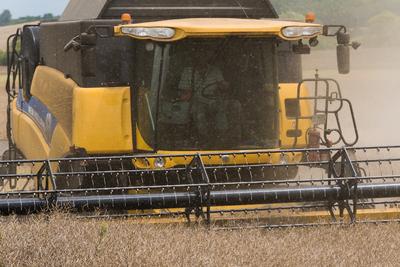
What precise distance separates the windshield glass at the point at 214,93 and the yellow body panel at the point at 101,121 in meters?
0.29

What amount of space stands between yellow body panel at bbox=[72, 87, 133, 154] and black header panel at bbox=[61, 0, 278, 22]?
2.95 feet

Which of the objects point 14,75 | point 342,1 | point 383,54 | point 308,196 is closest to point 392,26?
point 383,54

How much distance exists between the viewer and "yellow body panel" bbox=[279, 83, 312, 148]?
7359 millimetres

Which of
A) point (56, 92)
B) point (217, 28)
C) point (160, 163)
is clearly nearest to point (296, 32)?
point (217, 28)

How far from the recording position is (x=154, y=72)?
22.1ft

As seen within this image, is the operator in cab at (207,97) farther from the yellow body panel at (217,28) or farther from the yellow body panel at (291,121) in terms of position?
the yellow body panel at (291,121)

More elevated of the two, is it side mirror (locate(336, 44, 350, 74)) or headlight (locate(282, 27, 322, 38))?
headlight (locate(282, 27, 322, 38))

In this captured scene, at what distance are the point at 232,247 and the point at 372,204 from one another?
177cm

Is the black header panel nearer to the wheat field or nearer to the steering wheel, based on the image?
the steering wheel

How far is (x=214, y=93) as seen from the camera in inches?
265

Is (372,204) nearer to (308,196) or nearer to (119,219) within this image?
(308,196)

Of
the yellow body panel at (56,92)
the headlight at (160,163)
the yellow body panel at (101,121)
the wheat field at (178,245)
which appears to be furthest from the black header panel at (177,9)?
the wheat field at (178,245)

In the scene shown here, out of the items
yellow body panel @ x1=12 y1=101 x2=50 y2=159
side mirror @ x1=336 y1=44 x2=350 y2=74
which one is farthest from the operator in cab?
yellow body panel @ x1=12 y1=101 x2=50 y2=159

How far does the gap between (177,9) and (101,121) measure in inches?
56.5
